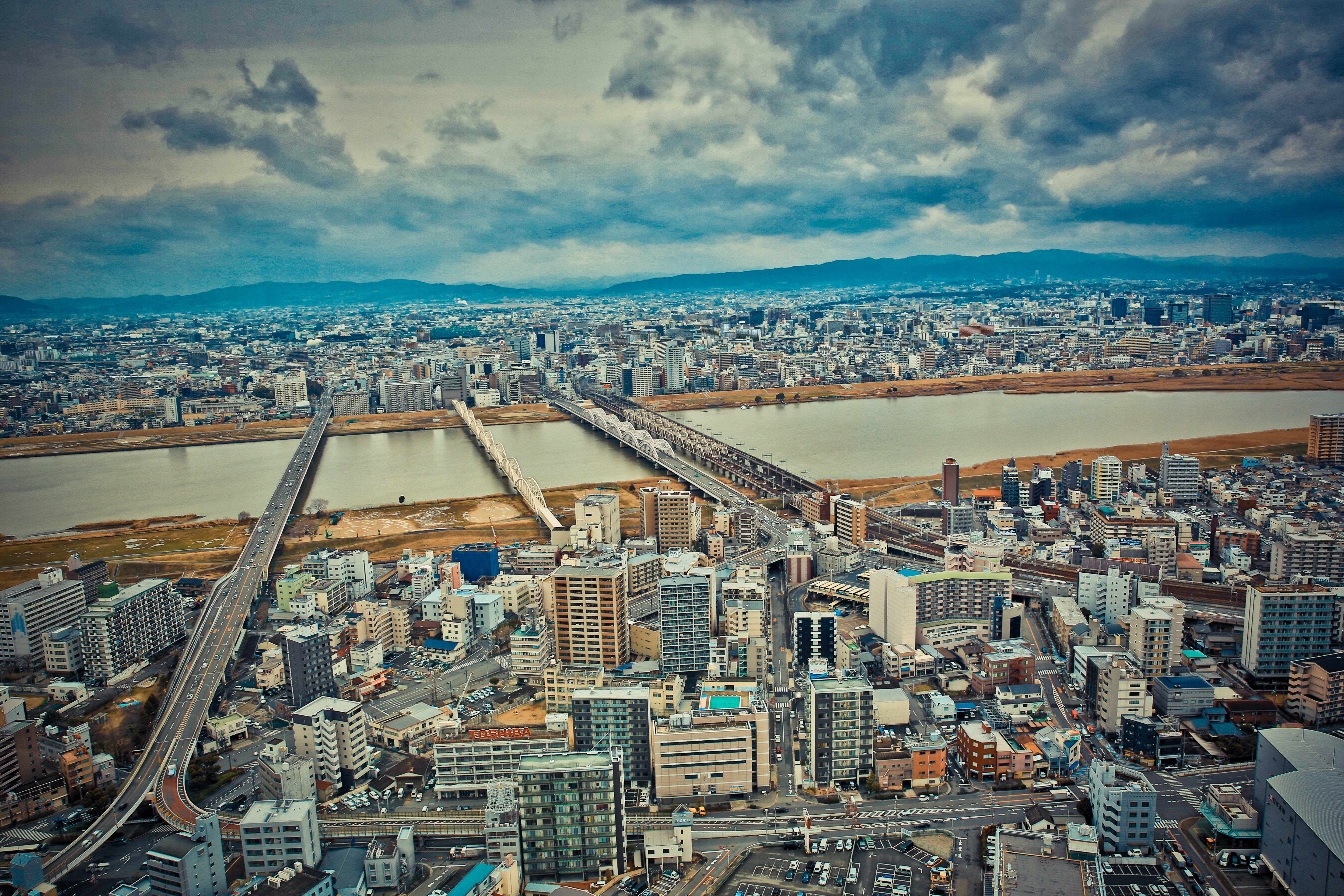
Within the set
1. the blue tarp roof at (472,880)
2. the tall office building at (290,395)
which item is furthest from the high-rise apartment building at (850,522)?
the tall office building at (290,395)

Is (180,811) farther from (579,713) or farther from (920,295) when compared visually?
(920,295)

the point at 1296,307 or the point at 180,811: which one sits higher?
the point at 1296,307

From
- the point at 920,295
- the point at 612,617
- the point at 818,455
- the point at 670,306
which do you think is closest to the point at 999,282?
the point at 920,295

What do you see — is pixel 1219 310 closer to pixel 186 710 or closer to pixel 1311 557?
pixel 1311 557

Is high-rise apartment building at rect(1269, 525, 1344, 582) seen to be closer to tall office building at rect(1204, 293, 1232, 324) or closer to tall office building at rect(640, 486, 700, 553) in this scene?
tall office building at rect(640, 486, 700, 553)

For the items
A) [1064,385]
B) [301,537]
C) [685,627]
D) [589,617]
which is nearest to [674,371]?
[1064,385]

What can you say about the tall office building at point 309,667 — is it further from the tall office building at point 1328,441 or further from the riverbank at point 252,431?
the tall office building at point 1328,441
